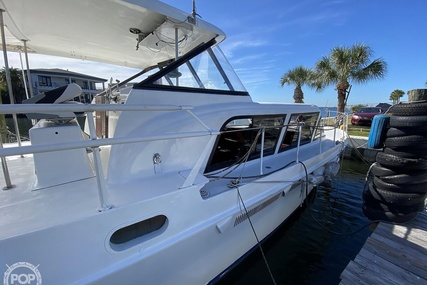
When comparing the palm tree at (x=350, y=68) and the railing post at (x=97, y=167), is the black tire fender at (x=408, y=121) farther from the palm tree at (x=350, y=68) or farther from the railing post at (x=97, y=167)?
the palm tree at (x=350, y=68)

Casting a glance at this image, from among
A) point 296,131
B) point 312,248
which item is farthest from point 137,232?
point 296,131

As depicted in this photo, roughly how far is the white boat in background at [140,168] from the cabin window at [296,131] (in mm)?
389

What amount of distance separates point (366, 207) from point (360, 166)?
7.17 metres

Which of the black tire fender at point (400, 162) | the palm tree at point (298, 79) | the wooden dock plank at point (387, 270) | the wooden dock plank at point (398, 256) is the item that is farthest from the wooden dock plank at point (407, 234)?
the palm tree at point (298, 79)

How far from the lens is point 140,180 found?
2.29m

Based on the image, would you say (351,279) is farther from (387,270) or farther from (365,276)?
(387,270)

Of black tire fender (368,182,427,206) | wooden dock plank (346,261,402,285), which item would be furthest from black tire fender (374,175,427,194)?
wooden dock plank (346,261,402,285)

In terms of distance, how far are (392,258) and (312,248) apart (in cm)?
142

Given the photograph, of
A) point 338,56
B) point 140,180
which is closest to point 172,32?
point 140,180

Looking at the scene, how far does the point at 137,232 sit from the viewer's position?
6.38 feet

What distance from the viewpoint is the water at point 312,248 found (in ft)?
10.6

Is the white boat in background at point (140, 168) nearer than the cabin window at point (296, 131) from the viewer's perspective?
Yes

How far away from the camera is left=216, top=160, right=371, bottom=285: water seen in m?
3.23

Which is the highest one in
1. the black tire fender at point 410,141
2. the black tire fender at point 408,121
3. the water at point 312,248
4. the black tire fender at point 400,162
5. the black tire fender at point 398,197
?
the black tire fender at point 408,121
